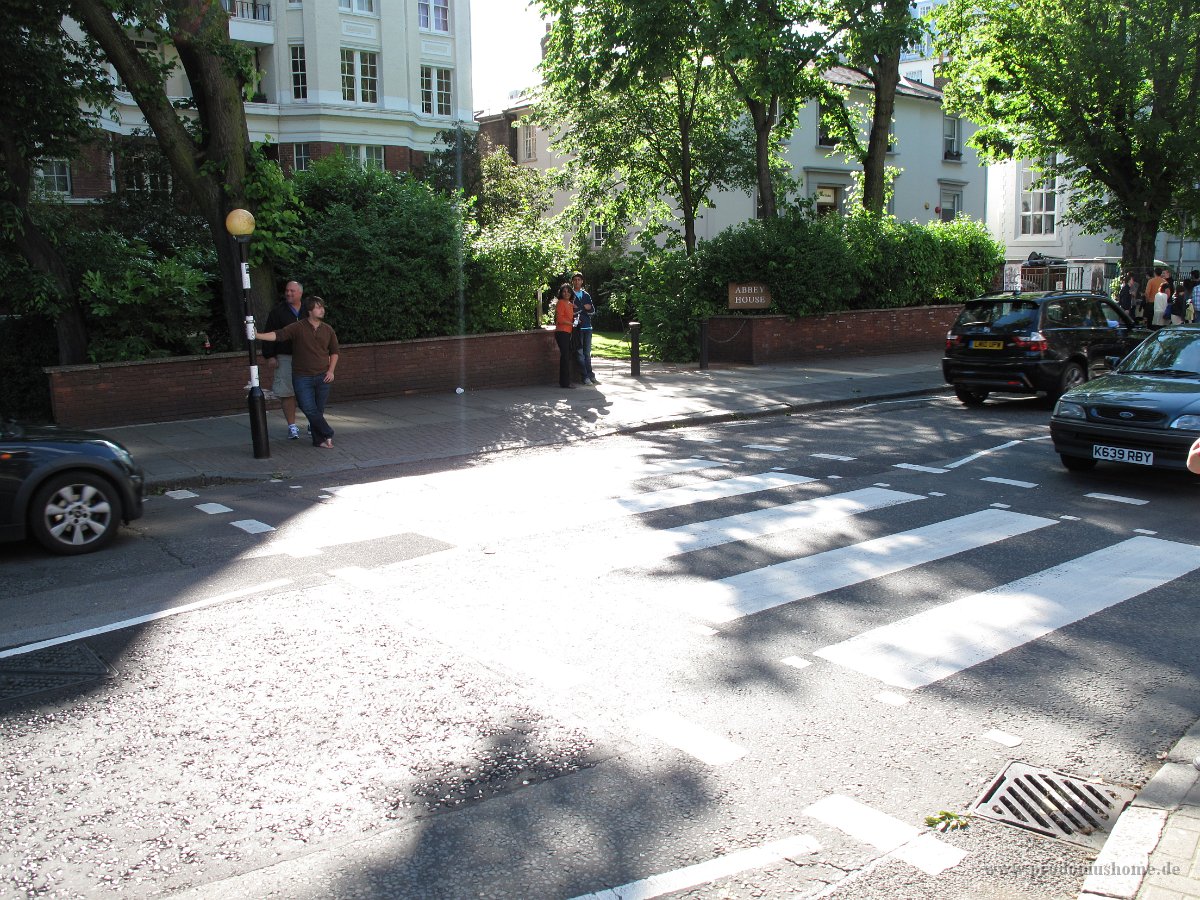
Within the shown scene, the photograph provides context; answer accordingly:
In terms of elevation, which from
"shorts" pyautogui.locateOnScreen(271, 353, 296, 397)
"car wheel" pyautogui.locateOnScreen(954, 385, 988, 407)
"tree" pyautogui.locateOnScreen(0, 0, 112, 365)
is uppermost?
"tree" pyautogui.locateOnScreen(0, 0, 112, 365)

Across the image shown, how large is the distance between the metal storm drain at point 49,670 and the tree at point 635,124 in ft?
63.1

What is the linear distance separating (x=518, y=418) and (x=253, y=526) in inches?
251

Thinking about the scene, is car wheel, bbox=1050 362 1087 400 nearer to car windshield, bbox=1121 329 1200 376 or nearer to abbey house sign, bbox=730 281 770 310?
car windshield, bbox=1121 329 1200 376

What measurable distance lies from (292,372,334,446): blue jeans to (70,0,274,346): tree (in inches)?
95.1

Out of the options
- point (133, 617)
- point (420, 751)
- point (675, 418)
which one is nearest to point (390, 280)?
point (675, 418)

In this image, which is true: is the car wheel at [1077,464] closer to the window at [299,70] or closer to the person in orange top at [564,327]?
the person in orange top at [564,327]

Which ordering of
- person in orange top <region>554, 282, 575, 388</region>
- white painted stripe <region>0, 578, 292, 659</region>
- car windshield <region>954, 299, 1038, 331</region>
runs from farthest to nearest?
person in orange top <region>554, 282, 575, 388</region> < car windshield <region>954, 299, 1038, 331</region> < white painted stripe <region>0, 578, 292, 659</region>

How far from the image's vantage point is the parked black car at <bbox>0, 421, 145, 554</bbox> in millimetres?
7734

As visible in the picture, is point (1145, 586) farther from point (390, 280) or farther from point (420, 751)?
point (390, 280)

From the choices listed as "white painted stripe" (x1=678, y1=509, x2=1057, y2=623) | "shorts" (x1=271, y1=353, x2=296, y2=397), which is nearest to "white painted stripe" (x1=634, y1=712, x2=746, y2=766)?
"white painted stripe" (x1=678, y1=509, x2=1057, y2=623)

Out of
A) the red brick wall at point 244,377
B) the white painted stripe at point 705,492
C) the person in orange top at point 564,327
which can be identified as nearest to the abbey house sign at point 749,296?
the person in orange top at point 564,327

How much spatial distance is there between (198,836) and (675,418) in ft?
38.0

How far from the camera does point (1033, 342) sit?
15.1m

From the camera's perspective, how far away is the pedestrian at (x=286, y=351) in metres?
12.9
